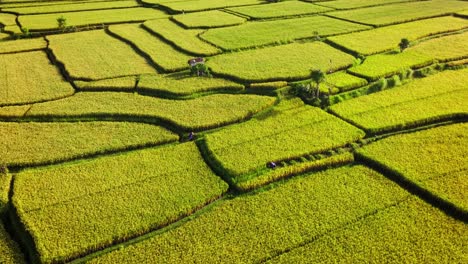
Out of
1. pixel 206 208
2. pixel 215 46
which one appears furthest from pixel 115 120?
pixel 215 46

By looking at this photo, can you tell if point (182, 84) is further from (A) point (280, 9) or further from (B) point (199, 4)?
(B) point (199, 4)

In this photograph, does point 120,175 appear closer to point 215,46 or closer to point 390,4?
point 215,46

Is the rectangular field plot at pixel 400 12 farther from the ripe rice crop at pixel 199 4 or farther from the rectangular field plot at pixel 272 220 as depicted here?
the rectangular field plot at pixel 272 220

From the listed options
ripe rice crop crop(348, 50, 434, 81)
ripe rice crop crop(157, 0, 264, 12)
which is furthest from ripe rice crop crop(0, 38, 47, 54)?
ripe rice crop crop(348, 50, 434, 81)

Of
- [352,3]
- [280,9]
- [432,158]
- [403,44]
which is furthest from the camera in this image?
[352,3]

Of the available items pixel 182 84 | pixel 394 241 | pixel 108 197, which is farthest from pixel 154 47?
pixel 394 241

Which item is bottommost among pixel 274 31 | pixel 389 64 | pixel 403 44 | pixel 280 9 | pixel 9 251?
pixel 9 251
